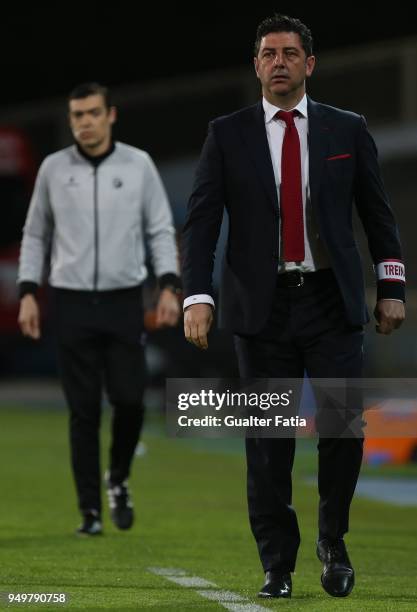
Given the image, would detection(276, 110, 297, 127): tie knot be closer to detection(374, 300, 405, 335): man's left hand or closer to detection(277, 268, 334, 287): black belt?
detection(277, 268, 334, 287): black belt

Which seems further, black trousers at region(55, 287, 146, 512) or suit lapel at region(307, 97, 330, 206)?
black trousers at region(55, 287, 146, 512)

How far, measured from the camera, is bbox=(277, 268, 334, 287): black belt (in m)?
6.48

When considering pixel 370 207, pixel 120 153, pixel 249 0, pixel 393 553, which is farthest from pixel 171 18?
pixel 370 207

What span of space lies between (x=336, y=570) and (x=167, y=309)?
2.90 meters

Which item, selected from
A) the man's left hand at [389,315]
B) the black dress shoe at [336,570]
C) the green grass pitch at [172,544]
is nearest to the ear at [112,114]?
the green grass pitch at [172,544]

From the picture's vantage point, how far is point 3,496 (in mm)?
11414

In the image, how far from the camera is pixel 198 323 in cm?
638

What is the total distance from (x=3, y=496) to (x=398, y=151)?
23.9 meters

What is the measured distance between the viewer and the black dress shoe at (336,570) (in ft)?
21.3

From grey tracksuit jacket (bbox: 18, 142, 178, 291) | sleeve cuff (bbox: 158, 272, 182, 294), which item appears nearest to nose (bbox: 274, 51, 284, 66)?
grey tracksuit jacket (bbox: 18, 142, 178, 291)

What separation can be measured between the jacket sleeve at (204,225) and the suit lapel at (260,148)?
0.13 m

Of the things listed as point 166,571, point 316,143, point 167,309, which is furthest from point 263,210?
point 167,309

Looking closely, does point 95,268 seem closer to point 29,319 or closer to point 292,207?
point 29,319

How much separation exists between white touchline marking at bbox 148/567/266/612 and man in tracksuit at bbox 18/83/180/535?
1.63 m
